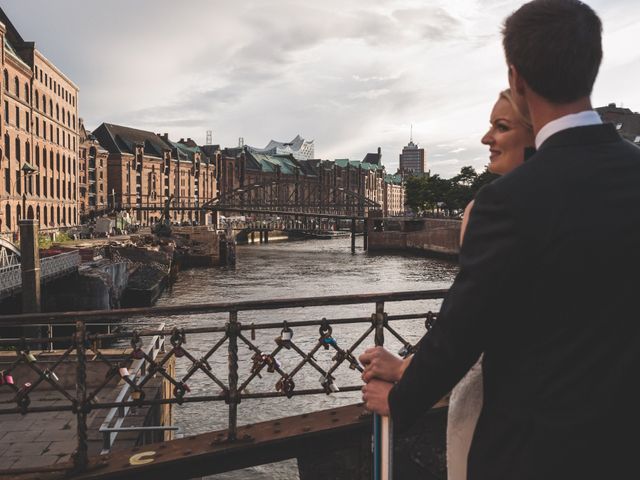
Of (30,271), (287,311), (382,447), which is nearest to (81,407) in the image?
(382,447)

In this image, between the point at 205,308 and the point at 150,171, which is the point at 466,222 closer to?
the point at 205,308

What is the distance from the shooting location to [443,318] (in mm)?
1267

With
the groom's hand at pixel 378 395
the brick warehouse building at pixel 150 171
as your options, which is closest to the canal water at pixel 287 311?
the groom's hand at pixel 378 395

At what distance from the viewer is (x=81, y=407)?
414 cm

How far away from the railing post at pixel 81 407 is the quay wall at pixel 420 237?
208ft

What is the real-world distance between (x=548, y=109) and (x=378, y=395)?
820mm

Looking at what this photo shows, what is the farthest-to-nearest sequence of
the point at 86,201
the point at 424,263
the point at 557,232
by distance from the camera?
the point at 86,201
the point at 424,263
the point at 557,232

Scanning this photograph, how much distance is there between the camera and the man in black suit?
3.90ft

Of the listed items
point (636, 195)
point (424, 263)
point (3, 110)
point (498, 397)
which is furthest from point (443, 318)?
point (424, 263)

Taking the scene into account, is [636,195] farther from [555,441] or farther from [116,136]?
[116,136]

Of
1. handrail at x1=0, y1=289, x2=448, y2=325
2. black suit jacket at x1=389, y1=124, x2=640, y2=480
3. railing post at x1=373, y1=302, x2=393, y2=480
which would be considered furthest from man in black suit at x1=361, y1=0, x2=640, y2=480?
handrail at x1=0, y1=289, x2=448, y2=325

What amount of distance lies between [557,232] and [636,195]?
19 cm

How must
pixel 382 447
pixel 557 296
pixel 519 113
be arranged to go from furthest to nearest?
pixel 382 447, pixel 519 113, pixel 557 296

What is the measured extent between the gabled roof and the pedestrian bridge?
2732 inches
